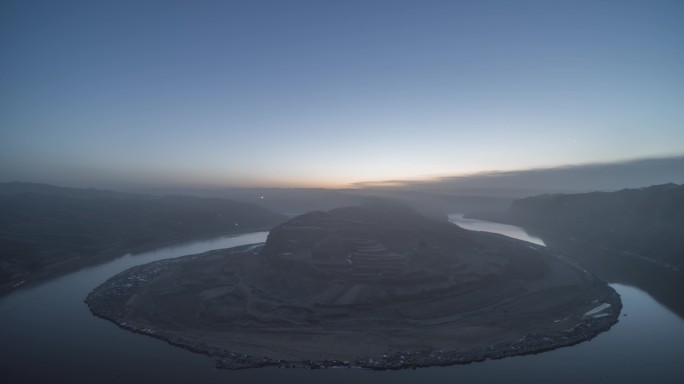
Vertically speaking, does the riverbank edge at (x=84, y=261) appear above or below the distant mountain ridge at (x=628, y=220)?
below

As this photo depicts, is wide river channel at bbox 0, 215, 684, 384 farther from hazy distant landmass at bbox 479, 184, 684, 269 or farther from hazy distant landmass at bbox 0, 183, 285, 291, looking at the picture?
hazy distant landmass at bbox 479, 184, 684, 269

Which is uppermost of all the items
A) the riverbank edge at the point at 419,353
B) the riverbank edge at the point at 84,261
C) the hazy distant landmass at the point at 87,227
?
the hazy distant landmass at the point at 87,227

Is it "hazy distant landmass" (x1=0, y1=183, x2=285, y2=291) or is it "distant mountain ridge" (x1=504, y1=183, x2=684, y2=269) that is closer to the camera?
"hazy distant landmass" (x1=0, y1=183, x2=285, y2=291)

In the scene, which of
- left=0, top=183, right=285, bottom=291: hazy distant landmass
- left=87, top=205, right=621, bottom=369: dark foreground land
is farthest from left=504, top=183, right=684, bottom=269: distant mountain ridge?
left=0, top=183, right=285, bottom=291: hazy distant landmass

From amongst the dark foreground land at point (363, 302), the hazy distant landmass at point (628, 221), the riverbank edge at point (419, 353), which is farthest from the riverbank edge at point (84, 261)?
the hazy distant landmass at point (628, 221)

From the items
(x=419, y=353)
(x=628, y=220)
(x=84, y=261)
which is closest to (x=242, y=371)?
(x=419, y=353)

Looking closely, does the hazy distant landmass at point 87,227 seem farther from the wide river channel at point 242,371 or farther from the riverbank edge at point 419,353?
the riverbank edge at point 419,353
